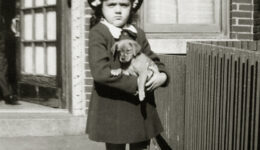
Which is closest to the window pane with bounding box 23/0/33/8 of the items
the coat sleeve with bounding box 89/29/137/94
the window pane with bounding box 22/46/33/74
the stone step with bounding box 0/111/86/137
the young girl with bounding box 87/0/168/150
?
the window pane with bounding box 22/46/33/74

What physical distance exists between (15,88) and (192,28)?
2869 millimetres

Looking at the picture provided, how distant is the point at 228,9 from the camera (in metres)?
6.38

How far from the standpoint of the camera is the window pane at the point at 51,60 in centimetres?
654

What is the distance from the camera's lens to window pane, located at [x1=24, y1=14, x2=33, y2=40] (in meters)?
6.91

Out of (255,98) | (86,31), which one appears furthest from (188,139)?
(86,31)

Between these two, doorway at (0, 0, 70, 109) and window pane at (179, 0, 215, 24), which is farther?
window pane at (179, 0, 215, 24)

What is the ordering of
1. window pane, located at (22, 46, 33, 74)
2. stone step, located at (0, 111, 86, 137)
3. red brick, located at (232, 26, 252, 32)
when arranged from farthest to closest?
1. window pane, located at (22, 46, 33, 74)
2. red brick, located at (232, 26, 252, 32)
3. stone step, located at (0, 111, 86, 137)

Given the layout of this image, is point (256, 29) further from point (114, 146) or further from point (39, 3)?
point (114, 146)

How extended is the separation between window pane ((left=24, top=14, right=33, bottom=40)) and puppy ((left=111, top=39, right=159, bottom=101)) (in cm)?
407

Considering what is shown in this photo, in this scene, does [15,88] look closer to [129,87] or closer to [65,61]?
[65,61]

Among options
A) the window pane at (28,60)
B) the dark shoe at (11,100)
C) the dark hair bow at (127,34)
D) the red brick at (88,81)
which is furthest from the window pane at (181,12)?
the dark hair bow at (127,34)

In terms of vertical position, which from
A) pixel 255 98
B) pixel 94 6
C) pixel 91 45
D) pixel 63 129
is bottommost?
pixel 63 129

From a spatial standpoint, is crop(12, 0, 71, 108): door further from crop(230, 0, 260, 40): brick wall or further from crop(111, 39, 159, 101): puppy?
crop(111, 39, 159, 101): puppy

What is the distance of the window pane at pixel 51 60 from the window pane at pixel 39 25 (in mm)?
266
